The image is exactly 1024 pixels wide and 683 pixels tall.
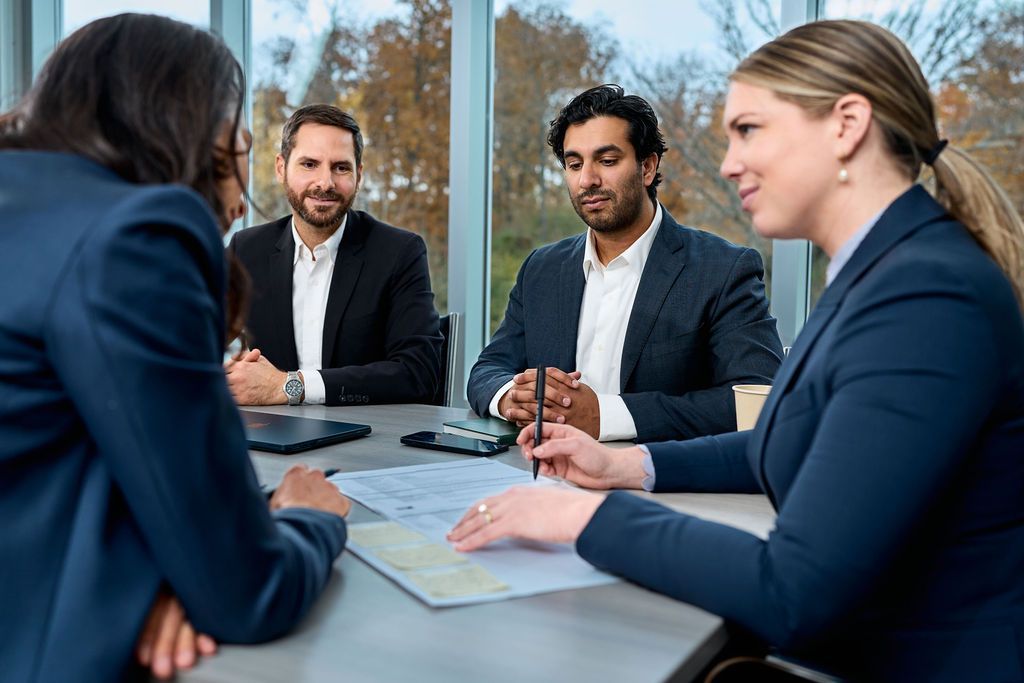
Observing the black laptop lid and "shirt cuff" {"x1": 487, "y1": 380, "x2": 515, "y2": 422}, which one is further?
"shirt cuff" {"x1": 487, "y1": 380, "x2": 515, "y2": 422}

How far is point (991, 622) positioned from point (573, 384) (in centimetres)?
110

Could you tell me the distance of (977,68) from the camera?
3.01 m

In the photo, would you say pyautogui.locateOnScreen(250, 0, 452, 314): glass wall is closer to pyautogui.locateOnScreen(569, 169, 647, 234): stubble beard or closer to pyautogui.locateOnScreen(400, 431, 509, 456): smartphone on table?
pyautogui.locateOnScreen(569, 169, 647, 234): stubble beard

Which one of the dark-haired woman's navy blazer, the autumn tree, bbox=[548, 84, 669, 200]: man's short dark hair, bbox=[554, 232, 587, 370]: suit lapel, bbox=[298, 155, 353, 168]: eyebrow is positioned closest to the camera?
the dark-haired woman's navy blazer

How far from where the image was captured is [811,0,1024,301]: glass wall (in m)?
2.97

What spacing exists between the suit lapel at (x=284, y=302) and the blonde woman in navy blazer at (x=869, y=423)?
1.99 m

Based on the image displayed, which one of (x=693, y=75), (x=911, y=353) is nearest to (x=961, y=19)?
(x=693, y=75)

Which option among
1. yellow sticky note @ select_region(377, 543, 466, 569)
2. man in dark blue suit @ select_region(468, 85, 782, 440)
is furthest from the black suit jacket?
yellow sticky note @ select_region(377, 543, 466, 569)

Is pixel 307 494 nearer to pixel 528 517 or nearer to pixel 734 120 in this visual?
pixel 528 517

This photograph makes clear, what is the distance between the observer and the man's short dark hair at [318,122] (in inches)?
128

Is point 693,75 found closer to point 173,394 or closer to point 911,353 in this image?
point 911,353

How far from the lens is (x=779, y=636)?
3.17 feet

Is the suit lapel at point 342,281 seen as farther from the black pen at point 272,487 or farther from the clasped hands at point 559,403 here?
the black pen at point 272,487

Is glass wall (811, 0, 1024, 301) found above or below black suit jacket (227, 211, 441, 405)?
above
